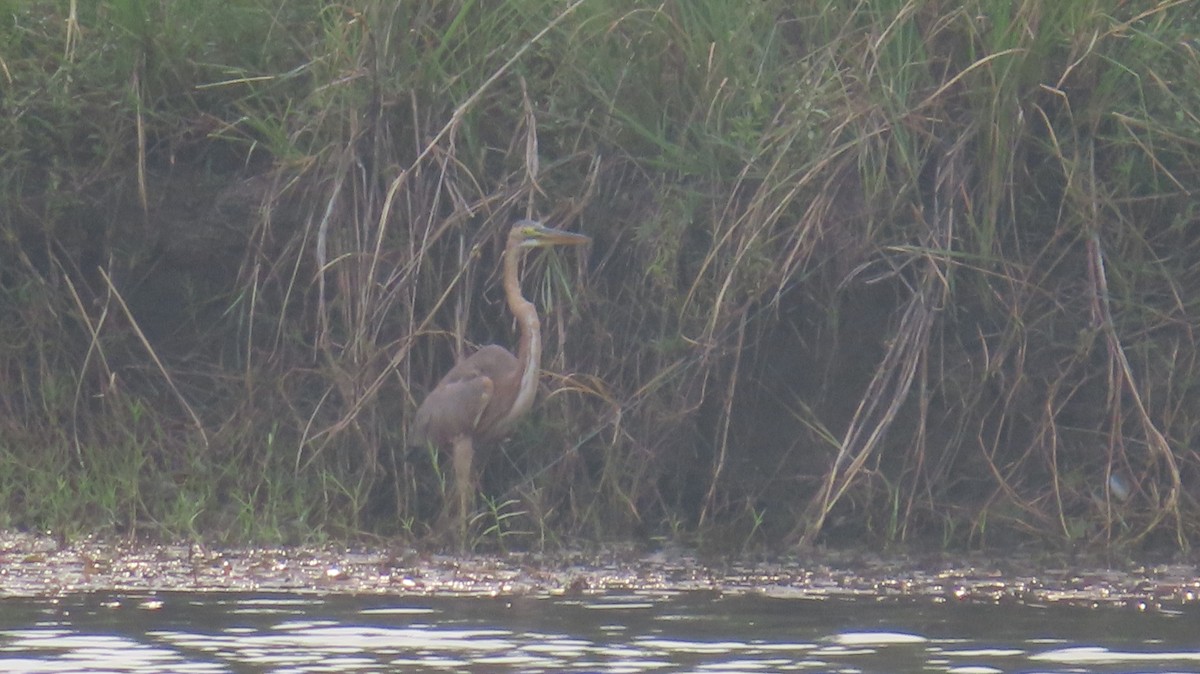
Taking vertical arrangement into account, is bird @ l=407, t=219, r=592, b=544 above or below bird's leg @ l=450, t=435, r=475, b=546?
above

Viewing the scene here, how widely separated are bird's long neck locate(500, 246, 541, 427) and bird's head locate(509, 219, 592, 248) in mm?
46

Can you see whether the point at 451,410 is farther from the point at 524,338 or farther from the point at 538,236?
the point at 538,236

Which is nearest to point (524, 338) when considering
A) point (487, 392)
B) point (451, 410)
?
point (487, 392)

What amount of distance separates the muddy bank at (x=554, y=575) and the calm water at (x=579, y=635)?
0.14m

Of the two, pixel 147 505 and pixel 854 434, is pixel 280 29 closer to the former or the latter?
pixel 147 505

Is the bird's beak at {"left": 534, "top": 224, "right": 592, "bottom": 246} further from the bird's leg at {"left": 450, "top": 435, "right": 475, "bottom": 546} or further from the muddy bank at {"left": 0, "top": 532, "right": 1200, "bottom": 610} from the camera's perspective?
the muddy bank at {"left": 0, "top": 532, "right": 1200, "bottom": 610}

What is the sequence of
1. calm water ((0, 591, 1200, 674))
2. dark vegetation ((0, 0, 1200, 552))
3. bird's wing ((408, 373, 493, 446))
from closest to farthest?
calm water ((0, 591, 1200, 674)), dark vegetation ((0, 0, 1200, 552)), bird's wing ((408, 373, 493, 446))

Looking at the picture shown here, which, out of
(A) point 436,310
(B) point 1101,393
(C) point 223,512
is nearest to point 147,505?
(C) point 223,512

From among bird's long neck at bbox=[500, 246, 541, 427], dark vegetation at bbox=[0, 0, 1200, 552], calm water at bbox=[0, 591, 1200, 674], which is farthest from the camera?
bird's long neck at bbox=[500, 246, 541, 427]

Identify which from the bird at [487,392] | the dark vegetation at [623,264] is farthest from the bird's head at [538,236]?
the dark vegetation at [623,264]

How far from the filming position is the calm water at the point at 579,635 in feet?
15.5

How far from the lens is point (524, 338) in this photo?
6781 mm

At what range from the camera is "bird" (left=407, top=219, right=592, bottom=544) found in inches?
262

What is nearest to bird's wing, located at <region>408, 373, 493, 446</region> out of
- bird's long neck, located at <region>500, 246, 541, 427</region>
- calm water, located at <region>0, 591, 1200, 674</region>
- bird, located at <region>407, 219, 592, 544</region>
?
bird, located at <region>407, 219, 592, 544</region>
